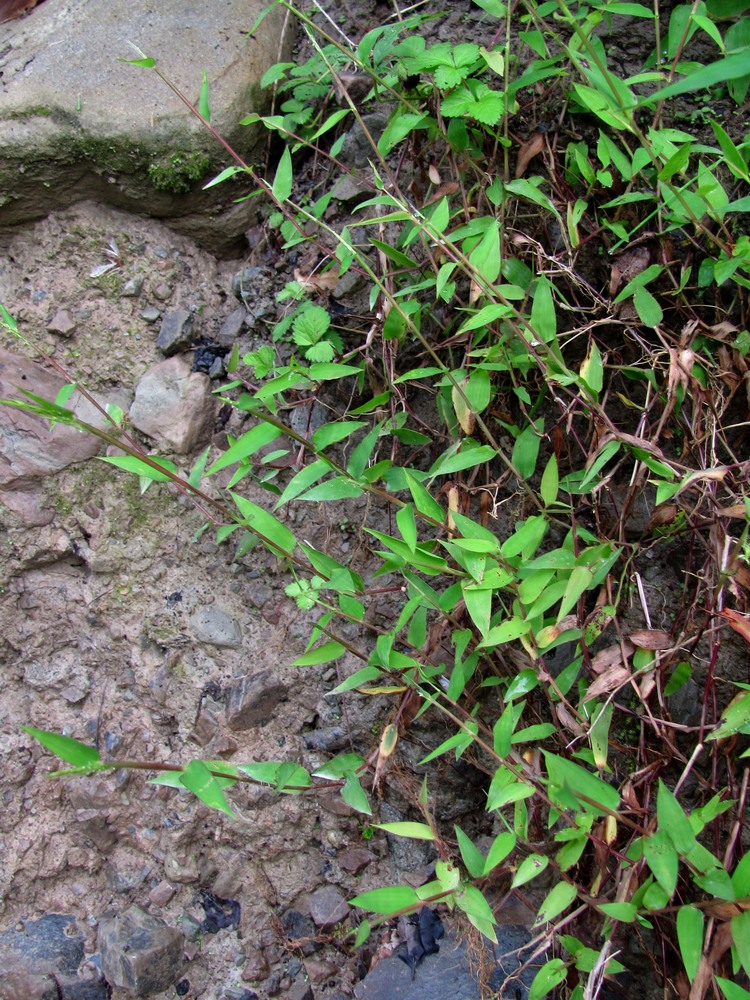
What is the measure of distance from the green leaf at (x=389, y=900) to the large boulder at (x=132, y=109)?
1404mm

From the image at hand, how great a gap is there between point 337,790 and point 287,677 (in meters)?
0.24

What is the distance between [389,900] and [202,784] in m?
0.34

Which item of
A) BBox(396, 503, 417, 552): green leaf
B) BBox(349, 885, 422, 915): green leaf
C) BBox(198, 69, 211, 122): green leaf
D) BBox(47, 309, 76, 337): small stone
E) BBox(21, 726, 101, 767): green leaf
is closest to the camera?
BBox(21, 726, 101, 767): green leaf

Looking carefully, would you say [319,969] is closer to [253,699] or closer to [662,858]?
[253,699]

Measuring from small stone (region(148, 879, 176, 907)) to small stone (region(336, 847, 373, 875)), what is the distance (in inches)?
12.8

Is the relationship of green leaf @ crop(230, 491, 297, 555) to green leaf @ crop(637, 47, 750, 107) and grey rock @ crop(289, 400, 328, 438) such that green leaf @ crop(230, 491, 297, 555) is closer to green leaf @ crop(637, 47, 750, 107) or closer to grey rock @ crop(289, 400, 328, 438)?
grey rock @ crop(289, 400, 328, 438)

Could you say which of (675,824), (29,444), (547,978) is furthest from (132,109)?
(547,978)

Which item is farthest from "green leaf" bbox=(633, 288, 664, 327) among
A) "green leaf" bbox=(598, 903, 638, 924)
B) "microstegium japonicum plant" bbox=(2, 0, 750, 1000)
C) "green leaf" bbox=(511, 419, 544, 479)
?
"green leaf" bbox=(598, 903, 638, 924)

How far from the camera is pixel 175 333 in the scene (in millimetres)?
1716

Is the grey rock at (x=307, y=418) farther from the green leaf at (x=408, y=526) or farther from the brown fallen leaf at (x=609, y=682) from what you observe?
Answer: the brown fallen leaf at (x=609, y=682)

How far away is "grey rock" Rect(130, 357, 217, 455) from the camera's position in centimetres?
166

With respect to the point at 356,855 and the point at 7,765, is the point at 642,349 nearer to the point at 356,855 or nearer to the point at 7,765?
the point at 356,855

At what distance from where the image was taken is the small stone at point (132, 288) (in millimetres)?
1730

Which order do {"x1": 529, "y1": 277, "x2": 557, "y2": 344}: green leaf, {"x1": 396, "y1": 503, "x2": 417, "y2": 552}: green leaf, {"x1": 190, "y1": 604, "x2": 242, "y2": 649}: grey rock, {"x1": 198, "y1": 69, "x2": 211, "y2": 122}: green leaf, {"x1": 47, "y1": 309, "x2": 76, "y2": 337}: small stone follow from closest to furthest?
1. {"x1": 396, "y1": 503, "x2": 417, "y2": 552}: green leaf
2. {"x1": 529, "y1": 277, "x2": 557, "y2": 344}: green leaf
3. {"x1": 198, "y1": 69, "x2": 211, "y2": 122}: green leaf
4. {"x1": 190, "y1": 604, "x2": 242, "y2": 649}: grey rock
5. {"x1": 47, "y1": 309, "x2": 76, "y2": 337}: small stone
